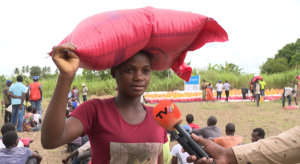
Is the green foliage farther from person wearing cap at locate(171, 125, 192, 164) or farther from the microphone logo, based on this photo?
the microphone logo

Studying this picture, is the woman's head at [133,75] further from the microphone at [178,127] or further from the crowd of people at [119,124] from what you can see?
the microphone at [178,127]

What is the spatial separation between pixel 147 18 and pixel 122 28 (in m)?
0.21

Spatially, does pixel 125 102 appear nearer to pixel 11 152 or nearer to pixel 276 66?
pixel 11 152

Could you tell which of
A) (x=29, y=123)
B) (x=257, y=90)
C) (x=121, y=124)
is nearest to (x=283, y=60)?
(x=257, y=90)

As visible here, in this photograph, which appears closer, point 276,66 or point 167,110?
point 167,110

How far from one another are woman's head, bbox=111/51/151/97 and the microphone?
11.8 inches

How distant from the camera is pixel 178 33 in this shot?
169 centimetres

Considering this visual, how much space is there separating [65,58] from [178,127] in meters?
Result: 0.67

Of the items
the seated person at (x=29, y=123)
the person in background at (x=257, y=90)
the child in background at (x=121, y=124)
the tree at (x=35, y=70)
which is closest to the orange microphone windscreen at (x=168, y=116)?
the child in background at (x=121, y=124)

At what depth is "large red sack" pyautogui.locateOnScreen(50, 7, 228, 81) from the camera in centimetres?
137

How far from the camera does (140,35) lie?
153 centimetres

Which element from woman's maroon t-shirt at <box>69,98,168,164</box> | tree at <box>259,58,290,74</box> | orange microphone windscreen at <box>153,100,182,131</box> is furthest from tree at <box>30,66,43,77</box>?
orange microphone windscreen at <box>153,100,182,131</box>

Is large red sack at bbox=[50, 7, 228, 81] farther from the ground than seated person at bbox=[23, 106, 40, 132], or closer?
farther from the ground

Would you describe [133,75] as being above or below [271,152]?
above
